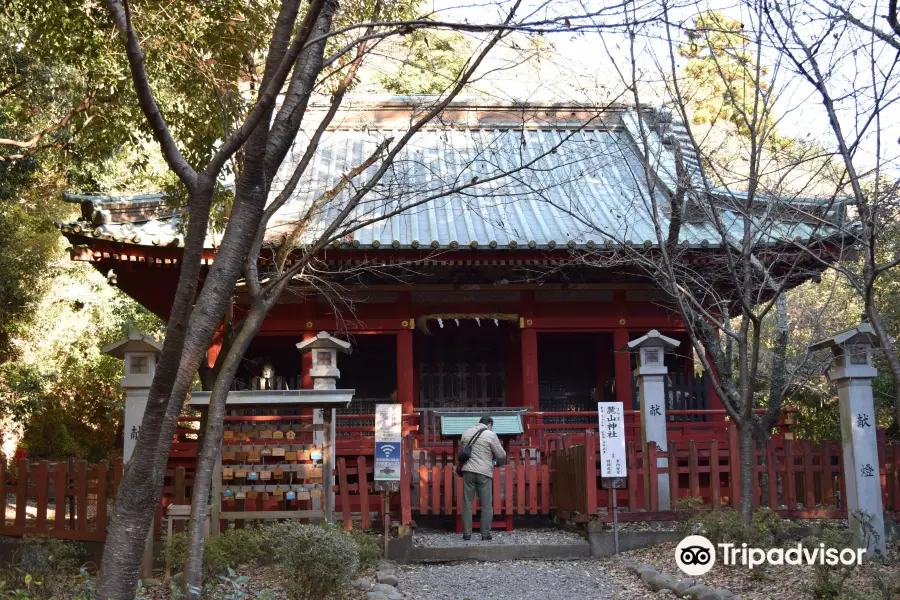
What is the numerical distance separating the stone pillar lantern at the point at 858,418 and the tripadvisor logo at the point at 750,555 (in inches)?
42.8

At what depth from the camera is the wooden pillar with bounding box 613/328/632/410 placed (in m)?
13.7

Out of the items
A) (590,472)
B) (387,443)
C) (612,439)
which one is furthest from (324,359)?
(612,439)

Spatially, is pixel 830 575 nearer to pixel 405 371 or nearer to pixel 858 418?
pixel 858 418

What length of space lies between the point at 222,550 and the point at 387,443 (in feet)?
7.96

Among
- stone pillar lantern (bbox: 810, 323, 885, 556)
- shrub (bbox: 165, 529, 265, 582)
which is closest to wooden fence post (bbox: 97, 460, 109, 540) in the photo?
shrub (bbox: 165, 529, 265, 582)

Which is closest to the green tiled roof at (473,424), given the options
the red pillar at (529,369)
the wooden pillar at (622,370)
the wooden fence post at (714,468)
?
the wooden fence post at (714,468)

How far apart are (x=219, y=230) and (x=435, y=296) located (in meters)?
5.40

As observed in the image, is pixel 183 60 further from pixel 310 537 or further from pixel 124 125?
pixel 310 537

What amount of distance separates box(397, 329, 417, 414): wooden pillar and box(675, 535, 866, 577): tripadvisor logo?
19.3 feet

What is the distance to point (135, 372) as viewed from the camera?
29.5 ft

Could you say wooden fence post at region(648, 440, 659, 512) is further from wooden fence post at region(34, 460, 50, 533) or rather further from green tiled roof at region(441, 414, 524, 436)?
wooden fence post at region(34, 460, 50, 533)

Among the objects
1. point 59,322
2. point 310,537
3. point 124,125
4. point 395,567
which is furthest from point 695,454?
point 59,322

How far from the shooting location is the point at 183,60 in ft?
25.6

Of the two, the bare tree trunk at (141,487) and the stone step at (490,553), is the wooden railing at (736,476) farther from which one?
the bare tree trunk at (141,487)
